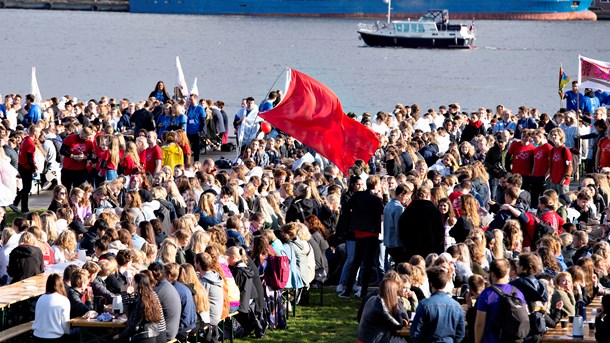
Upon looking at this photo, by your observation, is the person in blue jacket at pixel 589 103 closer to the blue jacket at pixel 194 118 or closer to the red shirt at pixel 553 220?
the blue jacket at pixel 194 118

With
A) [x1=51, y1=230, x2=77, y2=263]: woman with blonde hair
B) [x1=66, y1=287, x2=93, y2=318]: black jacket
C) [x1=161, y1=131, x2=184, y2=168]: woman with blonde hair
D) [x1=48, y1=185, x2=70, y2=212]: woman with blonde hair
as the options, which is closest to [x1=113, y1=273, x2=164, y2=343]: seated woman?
[x1=66, y1=287, x2=93, y2=318]: black jacket

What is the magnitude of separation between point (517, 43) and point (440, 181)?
134m

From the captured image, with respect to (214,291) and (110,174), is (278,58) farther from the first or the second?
(214,291)

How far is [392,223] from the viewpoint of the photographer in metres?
16.0

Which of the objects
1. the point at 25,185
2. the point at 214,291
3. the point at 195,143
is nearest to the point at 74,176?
the point at 25,185

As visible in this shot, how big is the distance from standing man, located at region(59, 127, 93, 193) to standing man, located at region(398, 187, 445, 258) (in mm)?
7794

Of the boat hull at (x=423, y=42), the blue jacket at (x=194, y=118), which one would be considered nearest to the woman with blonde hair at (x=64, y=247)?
the blue jacket at (x=194, y=118)

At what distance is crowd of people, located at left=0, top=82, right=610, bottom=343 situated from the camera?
39.3ft

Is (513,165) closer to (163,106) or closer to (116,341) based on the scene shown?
(163,106)

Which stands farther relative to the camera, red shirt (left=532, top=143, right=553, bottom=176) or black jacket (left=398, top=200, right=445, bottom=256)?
red shirt (left=532, top=143, right=553, bottom=176)

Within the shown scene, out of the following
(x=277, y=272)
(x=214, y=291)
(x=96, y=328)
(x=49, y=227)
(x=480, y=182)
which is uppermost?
(x=480, y=182)

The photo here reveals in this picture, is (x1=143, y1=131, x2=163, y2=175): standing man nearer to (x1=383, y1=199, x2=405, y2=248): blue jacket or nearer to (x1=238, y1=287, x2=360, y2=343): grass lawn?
(x1=238, y1=287, x2=360, y2=343): grass lawn

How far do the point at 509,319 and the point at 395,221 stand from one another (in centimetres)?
507

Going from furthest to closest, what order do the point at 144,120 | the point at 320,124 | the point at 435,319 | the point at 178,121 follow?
the point at 144,120 → the point at 178,121 → the point at 320,124 → the point at 435,319
